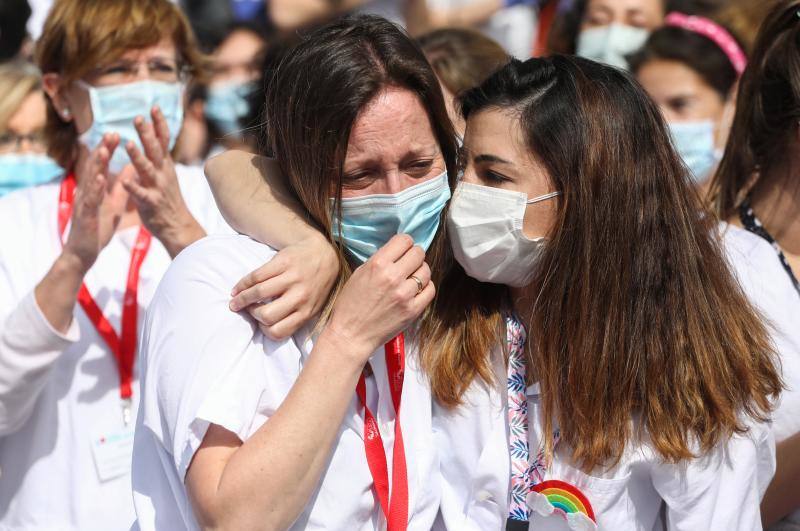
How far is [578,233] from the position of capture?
2.39 m

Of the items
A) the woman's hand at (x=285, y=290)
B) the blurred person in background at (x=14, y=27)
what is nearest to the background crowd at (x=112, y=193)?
the woman's hand at (x=285, y=290)

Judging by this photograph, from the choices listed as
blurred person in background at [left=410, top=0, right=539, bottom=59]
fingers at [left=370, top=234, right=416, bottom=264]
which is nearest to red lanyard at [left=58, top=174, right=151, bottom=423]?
fingers at [left=370, top=234, right=416, bottom=264]

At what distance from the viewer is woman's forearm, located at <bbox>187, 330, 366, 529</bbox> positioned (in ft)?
6.55

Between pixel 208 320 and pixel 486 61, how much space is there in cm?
223

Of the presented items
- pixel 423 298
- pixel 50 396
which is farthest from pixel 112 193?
pixel 423 298

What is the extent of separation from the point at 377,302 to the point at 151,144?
47.0 inches

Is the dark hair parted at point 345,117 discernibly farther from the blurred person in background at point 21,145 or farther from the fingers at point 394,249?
the blurred person in background at point 21,145

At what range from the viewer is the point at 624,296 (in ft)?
7.91

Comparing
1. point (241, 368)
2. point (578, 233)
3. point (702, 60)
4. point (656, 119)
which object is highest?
point (656, 119)

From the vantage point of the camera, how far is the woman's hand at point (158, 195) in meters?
2.95

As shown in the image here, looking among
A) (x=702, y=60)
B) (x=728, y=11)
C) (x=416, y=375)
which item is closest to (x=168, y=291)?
(x=416, y=375)

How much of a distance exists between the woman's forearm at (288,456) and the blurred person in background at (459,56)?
1905 mm

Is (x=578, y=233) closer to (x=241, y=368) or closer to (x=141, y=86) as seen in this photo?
(x=241, y=368)

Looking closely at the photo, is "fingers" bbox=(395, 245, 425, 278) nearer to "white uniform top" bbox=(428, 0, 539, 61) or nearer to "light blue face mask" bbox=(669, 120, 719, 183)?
"light blue face mask" bbox=(669, 120, 719, 183)
